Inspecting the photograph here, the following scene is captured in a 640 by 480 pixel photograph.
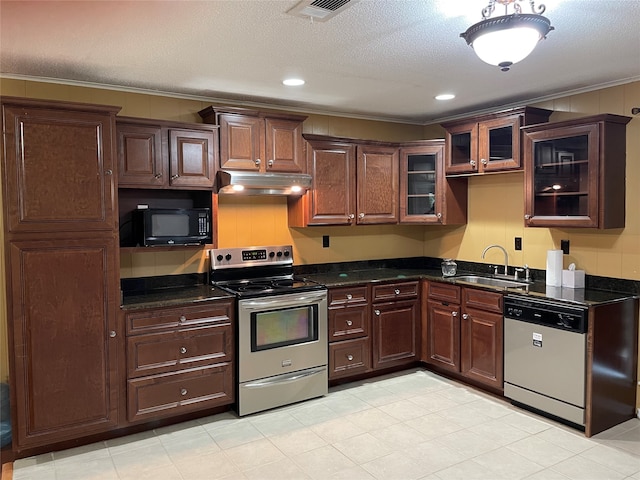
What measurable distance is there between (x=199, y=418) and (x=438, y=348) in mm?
2184

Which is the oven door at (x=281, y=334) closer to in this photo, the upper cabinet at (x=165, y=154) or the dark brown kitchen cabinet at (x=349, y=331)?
the dark brown kitchen cabinet at (x=349, y=331)

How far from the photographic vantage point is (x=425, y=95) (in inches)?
162

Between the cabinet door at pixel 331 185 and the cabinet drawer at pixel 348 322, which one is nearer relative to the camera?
the cabinet drawer at pixel 348 322

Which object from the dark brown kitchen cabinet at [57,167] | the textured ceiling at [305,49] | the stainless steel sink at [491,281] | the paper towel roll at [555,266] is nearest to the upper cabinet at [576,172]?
the paper towel roll at [555,266]

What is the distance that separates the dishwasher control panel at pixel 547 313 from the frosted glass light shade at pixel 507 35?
79.5 inches

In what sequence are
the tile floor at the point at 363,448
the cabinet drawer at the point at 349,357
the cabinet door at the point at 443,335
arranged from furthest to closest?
the cabinet door at the point at 443,335 < the cabinet drawer at the point at 349,357 < the tile floor at the point at 363,448

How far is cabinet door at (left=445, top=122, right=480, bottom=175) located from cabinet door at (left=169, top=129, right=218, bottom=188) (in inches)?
86.5

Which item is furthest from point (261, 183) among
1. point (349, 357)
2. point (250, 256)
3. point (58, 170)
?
point (349, 357)

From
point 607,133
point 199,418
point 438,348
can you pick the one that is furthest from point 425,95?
point 199,418

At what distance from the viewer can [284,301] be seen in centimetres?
385

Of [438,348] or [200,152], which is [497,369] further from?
[200,152]

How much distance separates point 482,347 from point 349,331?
112 cm

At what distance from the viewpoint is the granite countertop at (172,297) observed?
11.0 feet

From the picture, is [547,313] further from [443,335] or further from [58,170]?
[58,170]
